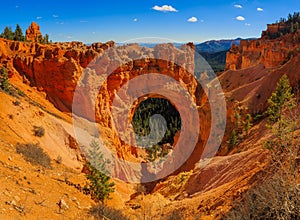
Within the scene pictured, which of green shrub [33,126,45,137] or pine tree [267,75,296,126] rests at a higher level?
pine tree [267,75,296,126]

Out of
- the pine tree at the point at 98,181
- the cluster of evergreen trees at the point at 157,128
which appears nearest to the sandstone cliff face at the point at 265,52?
the cluster of evergreen trees at the point at 157,128

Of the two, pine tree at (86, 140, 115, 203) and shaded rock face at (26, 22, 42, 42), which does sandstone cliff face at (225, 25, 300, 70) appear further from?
shaded rock face at (26, 22, 42, 42)

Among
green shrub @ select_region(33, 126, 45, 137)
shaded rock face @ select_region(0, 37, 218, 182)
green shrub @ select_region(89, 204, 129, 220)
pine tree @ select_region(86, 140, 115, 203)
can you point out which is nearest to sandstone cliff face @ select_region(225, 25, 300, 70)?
shaded rock face @ select_region(0, 37, 218, 182)

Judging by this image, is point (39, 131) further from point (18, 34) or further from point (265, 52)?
point (265, 52)

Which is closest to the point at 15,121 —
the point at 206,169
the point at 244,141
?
the point at 206,169

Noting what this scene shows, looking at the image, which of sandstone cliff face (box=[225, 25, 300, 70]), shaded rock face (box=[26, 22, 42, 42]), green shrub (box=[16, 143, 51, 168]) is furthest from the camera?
sandstone cliff face (box=[225, 25, 300, 70])

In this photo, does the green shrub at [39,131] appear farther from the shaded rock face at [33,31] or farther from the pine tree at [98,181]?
the shaded rock face at [33,31]

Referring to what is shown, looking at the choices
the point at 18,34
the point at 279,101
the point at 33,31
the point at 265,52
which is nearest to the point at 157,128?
the point at 279,101
